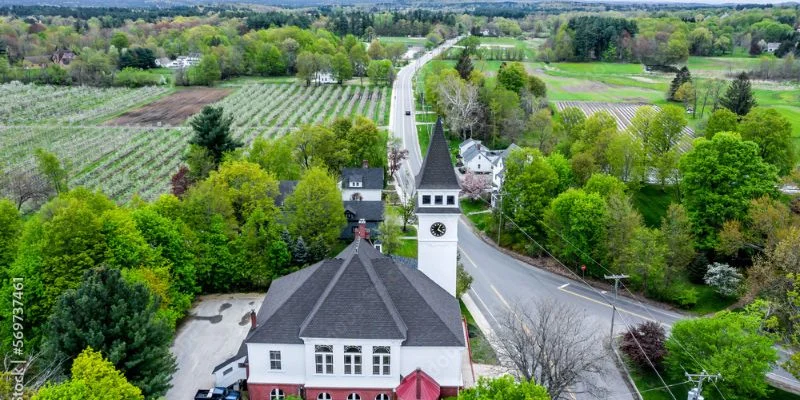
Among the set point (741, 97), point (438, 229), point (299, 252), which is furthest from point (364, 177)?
point (741, 97)

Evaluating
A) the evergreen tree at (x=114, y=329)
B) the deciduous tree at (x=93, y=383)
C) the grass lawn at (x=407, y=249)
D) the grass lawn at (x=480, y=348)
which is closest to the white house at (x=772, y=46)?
the grass lawn at (x=407, y=249)

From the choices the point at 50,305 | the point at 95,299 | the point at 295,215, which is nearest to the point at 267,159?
the point at 295,215

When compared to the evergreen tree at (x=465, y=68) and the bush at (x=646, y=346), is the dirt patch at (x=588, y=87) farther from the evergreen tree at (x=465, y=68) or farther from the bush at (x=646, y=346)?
the bush at (x=646, y=346)

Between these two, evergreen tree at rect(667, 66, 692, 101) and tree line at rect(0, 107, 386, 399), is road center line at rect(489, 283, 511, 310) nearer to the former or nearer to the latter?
tree line at rect(0, 107, 386, 399)

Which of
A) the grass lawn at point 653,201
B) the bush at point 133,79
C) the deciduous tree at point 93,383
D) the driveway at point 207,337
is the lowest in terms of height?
the driveway at point 207,337

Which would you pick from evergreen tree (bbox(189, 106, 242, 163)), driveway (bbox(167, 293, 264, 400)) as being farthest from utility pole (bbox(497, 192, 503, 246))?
evergreen tree (bbox(189, 106, 242, 163))

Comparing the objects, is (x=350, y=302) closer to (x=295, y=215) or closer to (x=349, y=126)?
(x=295, y=215)
